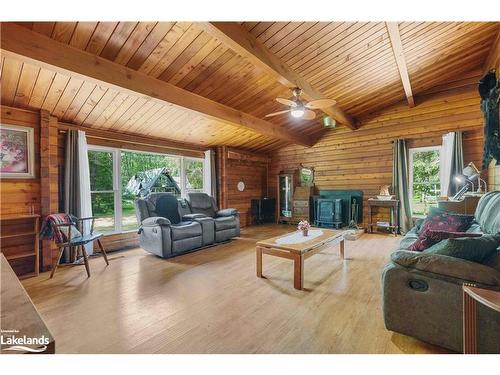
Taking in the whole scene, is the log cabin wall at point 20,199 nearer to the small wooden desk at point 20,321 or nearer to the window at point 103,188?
the window at point 103,188

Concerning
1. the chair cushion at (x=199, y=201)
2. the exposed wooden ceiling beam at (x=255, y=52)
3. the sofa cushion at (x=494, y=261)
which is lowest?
the sofa cushion at (x=494, y=261)

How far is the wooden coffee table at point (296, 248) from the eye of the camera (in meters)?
2.65

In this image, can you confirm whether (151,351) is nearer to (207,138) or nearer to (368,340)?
(368,340)

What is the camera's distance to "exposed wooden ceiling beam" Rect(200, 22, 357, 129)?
2.23 metres

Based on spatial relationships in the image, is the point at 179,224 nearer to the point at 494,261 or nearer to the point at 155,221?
the point at 155,221

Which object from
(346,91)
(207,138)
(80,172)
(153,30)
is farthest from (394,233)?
(80,172)

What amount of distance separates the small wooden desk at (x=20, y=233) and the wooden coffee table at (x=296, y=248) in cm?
297

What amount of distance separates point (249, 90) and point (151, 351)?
376 cm

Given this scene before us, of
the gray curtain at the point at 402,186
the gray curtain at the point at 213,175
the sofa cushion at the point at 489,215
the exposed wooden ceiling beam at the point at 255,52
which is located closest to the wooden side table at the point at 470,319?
the sofa cushion at the point at 489,215

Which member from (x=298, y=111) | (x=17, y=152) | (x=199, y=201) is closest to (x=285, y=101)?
(x=298, y=111)

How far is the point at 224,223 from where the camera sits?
4965 mm

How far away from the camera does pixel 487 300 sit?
116 cm
